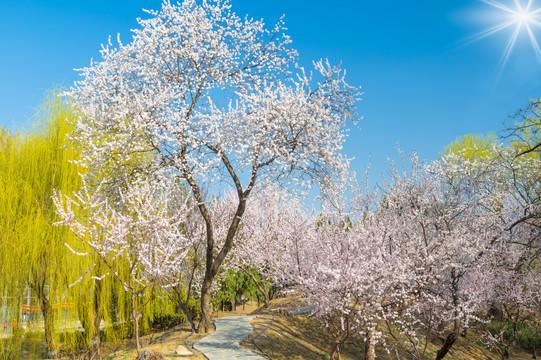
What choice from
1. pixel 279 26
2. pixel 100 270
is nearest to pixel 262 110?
pixel 279 26

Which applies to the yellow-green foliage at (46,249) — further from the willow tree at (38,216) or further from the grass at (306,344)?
the grass at (306,344)

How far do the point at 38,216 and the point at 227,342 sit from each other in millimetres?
7442

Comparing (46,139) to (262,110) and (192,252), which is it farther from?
(262,110)

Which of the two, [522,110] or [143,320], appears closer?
[522,110]

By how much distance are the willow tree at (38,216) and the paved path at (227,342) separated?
532 centimetres

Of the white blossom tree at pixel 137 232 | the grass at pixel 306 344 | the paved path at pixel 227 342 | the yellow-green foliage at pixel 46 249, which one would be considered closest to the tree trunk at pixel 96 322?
the yellow-green foliage at pixel 46 249

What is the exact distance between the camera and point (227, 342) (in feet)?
34.4

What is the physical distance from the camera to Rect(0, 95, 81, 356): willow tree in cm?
1239

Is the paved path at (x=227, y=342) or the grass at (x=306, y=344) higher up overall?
the paved path at (x=227, y=342)

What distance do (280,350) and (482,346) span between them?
1186 centimetres

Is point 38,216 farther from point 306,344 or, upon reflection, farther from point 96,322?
point 306,344

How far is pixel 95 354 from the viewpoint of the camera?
1307 cm

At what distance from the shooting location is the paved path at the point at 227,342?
368 inches

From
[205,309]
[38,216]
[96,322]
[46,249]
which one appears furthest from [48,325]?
[205,309]
